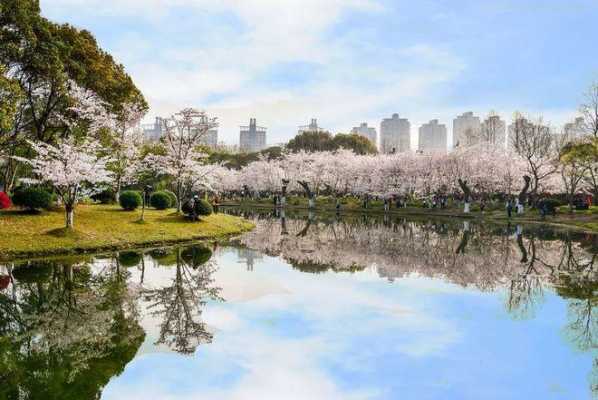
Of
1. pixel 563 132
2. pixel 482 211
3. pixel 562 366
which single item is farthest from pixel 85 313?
pixel 563 132

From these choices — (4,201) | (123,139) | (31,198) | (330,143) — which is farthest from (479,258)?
(330,143)

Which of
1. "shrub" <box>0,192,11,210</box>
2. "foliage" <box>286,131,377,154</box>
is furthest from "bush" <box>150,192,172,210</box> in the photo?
"foliage" <box>286,131,377,154</box>

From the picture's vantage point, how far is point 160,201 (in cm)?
4322

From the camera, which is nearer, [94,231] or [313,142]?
[94,231]

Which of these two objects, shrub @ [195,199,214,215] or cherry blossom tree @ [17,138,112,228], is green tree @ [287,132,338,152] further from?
cherry blossom tree @ [17,138,112,228]

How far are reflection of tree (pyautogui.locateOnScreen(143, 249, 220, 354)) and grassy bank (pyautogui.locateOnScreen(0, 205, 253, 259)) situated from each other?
7.14m

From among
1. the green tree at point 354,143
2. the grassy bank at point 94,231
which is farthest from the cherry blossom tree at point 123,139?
the green tree at point 354,143

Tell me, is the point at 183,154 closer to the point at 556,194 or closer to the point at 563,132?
the point at 556,194

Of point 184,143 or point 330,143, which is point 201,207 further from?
point 330,143

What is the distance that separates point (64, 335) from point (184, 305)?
4.15m

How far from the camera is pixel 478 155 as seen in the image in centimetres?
7088

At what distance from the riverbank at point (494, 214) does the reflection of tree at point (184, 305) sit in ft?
134

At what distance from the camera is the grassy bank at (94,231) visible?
25.2m

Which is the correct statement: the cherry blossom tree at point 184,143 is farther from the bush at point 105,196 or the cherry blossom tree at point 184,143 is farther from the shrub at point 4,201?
the shrub at point 4,201
